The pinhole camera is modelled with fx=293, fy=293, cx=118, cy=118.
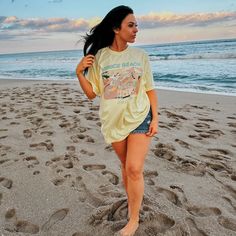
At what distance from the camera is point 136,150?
7.77 feet

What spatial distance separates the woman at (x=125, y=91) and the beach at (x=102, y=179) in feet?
1.46

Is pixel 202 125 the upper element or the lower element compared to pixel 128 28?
lower

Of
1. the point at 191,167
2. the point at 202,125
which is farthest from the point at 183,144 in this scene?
the point at 202,125

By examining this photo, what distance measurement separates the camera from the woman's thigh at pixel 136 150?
2.35m

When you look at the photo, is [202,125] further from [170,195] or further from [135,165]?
[135,165]

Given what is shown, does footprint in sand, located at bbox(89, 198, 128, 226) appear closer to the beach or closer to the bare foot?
the beach

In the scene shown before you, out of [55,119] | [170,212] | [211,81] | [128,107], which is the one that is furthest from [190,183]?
[211,81]

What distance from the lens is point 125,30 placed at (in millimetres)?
2420

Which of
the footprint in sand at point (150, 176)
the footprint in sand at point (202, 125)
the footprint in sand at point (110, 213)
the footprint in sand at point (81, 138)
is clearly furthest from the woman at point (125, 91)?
the footprint in sand at point (202, 125)

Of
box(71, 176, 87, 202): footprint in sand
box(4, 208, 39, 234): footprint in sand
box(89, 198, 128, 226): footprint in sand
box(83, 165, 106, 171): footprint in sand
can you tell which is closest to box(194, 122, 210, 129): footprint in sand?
box(83, 165, 106, 171): footprint in sand

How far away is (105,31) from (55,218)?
1.82 meters

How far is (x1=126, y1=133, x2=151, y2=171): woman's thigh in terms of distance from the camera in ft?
7.70

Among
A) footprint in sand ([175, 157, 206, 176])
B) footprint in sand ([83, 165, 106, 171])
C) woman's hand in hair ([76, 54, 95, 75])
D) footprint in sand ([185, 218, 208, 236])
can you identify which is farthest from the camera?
footprint in sand ([83, 165, 106, 171])

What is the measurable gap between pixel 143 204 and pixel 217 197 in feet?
2.69
